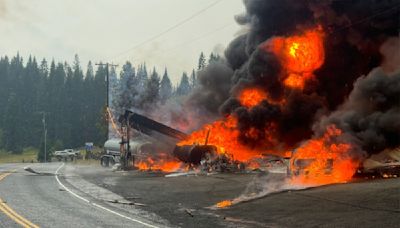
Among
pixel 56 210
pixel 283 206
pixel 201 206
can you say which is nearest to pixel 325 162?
pixel 283 206

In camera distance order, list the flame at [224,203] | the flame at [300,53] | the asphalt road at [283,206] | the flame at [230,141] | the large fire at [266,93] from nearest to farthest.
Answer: the asphalt road at [283,206]
the flame at [224,203]
the flame at [300,53]
the large fire at [266,93]
the flame at [230,141]

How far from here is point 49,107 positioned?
148 meters

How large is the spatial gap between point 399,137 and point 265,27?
724 inches

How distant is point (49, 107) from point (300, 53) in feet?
397

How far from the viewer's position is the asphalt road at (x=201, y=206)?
641 inches

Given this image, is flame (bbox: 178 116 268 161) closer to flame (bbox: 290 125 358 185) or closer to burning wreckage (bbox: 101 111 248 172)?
burning wreckage (bbox: 101 111 248 172)

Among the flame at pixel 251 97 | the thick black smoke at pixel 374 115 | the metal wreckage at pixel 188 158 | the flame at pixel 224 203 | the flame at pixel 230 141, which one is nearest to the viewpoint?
the flame at pixel 224 203

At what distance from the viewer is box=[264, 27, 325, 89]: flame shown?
129 ft

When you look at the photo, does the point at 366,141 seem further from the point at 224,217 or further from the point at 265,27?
the point at 265,27

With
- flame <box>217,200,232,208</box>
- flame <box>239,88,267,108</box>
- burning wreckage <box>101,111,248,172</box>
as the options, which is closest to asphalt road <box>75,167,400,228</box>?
flame <box>217,200,232,208</box>

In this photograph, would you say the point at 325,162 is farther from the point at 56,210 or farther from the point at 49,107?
the point at 49,107

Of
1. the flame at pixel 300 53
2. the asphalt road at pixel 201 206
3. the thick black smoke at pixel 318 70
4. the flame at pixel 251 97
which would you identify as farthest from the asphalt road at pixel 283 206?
the flame at pixel 251 97

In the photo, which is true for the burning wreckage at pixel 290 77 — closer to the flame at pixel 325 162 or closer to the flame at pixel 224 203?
the flame at pixel 325 162

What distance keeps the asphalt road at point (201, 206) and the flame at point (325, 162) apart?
1850mm
